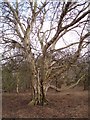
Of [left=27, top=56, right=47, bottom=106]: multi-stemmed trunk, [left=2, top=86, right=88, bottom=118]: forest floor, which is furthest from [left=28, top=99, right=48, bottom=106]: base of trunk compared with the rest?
[left=2, top=86, right=88, bottom=118]: forest floor

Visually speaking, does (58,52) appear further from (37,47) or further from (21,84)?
(21,84)

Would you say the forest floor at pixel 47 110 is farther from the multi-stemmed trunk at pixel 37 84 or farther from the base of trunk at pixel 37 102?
the multi-stemmed trunk at pixel 37 84

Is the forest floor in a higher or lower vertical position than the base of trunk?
lower

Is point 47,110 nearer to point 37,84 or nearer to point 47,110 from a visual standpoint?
point 47,110

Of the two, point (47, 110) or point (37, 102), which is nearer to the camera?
point (47, 110)

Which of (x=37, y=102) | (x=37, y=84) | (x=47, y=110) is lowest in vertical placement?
(x=47, y=110)

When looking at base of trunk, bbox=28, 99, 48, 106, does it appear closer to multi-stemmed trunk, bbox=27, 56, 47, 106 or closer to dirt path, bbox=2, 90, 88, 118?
multi-stemmed trunk, bbox=27, 56, 47, 106

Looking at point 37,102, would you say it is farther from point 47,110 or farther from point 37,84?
point 47,110

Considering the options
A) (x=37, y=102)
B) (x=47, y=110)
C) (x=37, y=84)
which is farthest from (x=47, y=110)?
(x=37, y=84)

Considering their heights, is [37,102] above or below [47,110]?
above

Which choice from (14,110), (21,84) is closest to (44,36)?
(14,110)

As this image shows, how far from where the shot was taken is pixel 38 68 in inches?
504

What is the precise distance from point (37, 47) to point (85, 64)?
2.60 m

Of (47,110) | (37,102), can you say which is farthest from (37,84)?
(47,110)
